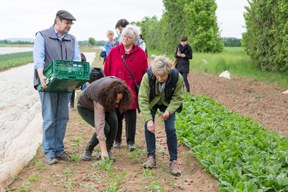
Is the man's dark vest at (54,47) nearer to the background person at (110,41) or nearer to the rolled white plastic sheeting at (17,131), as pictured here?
the rolled white plastic sheeting at (17,131)

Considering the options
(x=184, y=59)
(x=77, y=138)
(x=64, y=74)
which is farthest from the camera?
(x=184, y=59)

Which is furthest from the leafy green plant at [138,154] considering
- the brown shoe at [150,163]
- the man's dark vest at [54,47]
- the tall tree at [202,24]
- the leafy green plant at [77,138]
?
the tall tree at [202,24]

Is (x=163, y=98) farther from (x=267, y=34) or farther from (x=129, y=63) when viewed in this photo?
(x=267, y=34)

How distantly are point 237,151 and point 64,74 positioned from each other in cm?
252

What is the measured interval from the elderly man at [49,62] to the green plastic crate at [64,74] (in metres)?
0.14

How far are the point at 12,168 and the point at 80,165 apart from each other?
0.88m

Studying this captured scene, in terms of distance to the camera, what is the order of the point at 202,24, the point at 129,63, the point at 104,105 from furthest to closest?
the point at 202,24, the point at 129,63, the point at 104,105

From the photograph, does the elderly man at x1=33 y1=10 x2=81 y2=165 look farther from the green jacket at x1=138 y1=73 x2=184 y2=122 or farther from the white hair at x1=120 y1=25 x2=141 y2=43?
the green jacket at x1=138 y1=73 x2=184 y2=122

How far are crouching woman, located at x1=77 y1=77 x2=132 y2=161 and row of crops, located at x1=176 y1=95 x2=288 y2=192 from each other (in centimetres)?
133

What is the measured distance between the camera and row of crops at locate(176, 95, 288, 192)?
320 centimetres


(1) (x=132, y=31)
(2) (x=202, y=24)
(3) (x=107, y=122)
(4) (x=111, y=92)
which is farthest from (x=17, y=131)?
(2) (x=202, y=24)

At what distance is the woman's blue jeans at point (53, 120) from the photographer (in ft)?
12.6

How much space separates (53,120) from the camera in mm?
3910

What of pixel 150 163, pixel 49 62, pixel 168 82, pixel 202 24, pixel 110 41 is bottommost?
pixel 150 163
